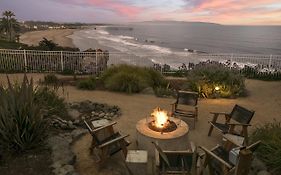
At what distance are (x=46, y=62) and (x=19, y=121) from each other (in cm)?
1170

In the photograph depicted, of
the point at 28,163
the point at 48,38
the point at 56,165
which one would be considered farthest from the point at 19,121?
the point at 48,38

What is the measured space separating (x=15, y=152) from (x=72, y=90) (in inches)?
254

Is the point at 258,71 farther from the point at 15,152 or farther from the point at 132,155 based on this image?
the point at 15,152

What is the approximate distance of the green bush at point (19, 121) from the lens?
4988 mm

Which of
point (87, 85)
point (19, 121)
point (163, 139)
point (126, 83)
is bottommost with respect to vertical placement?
point (87, 85)

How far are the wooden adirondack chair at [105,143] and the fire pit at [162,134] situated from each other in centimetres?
43

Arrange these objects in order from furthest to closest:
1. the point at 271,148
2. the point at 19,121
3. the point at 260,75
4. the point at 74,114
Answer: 1. the point at 260,75
2. the point at 74,114
3. the point at 19,121
4. the point at 271,148

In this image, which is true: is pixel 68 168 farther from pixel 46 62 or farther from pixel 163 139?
pixel 46 62

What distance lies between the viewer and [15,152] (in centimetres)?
502

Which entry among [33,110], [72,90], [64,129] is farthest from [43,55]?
[33,110]

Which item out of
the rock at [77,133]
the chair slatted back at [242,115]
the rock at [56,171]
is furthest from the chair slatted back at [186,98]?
the rock at [56,171]

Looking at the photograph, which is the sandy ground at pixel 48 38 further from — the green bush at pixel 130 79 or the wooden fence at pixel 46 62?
the green bush at pixel 130 79

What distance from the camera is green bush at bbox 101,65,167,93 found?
36.6 feet

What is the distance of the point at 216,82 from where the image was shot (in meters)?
11.1
